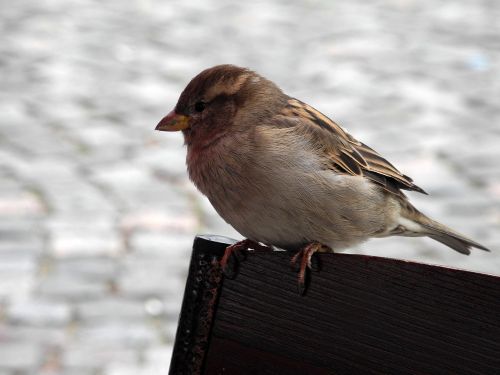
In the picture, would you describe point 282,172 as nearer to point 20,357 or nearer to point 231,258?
point 231,258

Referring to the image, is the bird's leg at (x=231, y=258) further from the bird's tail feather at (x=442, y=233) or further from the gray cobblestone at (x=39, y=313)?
the gray cobblestone at (x=39, y=313)

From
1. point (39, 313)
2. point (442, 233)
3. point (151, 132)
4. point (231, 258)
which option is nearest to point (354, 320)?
point (231, 258)

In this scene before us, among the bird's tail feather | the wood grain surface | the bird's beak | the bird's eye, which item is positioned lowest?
the wood grain surface

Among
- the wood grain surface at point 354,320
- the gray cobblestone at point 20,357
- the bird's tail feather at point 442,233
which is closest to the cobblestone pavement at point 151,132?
the gray cobblestone at point 20,357

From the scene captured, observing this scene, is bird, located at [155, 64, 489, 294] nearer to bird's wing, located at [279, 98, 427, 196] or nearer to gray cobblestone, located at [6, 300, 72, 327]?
bird's wing, located at [279, 98, 427, 196]

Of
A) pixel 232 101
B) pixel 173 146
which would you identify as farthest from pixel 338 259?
A: pixel 173 146

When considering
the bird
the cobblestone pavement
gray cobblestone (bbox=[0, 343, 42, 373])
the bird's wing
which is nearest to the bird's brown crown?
the bird

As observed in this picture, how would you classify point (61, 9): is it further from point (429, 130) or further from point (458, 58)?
point (429, 130)

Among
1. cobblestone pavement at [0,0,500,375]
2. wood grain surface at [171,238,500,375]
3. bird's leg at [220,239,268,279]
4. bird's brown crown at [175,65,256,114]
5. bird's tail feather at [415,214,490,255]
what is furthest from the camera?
cobblestone pavement at [0,0,500,375]
